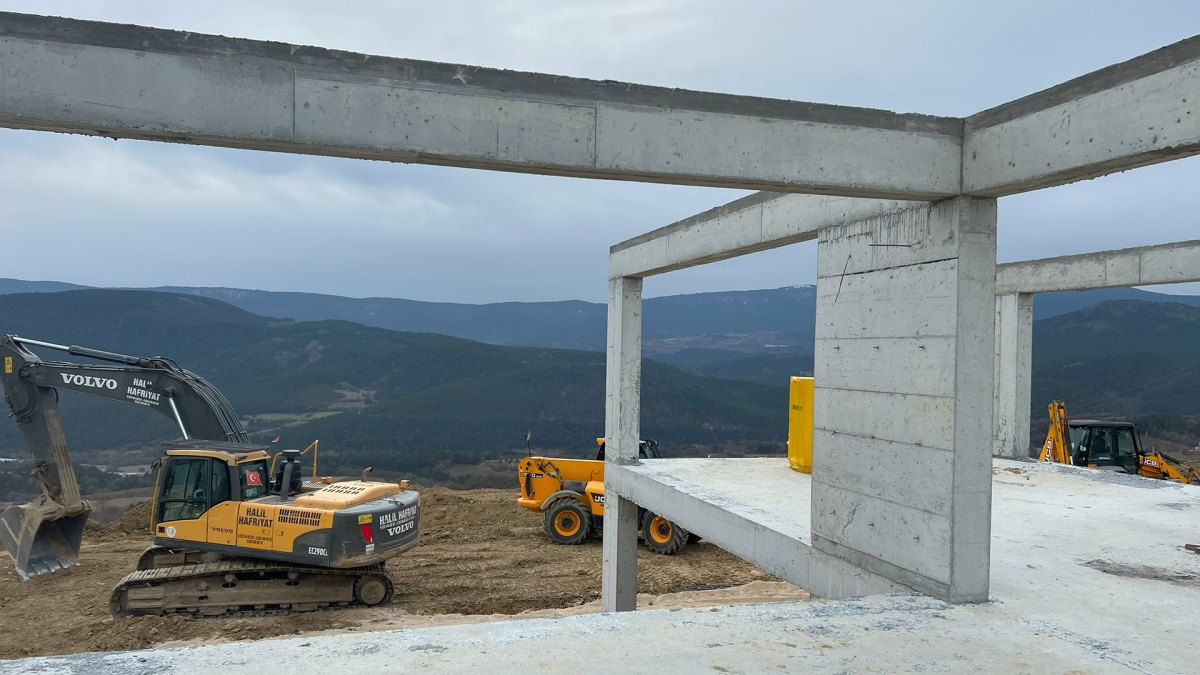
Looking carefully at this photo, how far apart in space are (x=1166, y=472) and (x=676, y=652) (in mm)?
17547

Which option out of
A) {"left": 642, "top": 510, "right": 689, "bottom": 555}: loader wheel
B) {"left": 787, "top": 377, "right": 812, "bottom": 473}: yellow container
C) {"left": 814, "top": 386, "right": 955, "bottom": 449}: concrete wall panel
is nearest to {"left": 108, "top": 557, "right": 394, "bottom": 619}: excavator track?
{"left": 642, "top": 510, "right": 689, "bottom": 555}: loader wheel

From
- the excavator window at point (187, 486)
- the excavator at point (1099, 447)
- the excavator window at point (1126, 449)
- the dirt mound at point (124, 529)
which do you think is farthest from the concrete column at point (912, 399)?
the dirt mound at point (124, 529)

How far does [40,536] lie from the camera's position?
14453mm

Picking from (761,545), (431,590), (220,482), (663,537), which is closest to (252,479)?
(220,482)

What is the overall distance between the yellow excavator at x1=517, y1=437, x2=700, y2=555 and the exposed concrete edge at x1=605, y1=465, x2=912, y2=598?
503 cm

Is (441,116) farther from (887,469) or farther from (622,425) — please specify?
(622,425)

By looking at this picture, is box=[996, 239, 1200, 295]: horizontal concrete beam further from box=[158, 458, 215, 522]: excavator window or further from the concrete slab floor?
box=[158, 458, 215, 522]: excavator window

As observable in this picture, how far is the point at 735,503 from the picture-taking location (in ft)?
31.1

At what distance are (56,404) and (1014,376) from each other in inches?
736

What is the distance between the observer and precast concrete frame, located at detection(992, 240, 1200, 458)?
49.4ft

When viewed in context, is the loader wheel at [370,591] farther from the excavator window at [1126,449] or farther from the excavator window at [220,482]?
the excavator window at [1126,449]

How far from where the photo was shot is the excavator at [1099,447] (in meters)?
17.6

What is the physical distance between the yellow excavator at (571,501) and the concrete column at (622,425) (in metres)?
3.87

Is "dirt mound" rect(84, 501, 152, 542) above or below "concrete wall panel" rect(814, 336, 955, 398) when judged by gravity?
below
